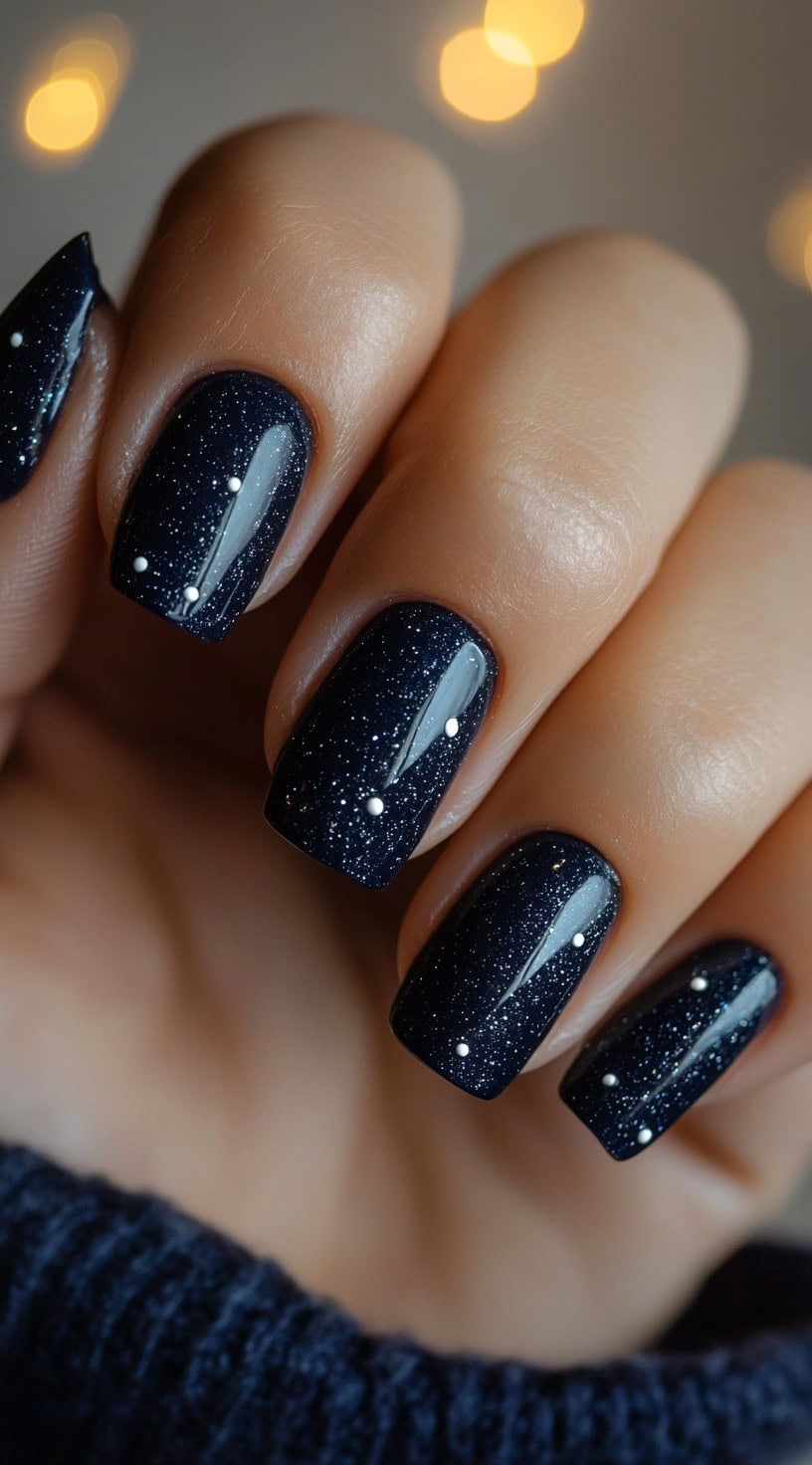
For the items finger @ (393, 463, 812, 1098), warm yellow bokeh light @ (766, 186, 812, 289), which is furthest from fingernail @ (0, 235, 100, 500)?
warm yellow bokeh light @ (766, 186, 812, 289)

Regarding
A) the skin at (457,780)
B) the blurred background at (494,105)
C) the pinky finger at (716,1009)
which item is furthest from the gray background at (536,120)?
the pinky finger at (716,1009)

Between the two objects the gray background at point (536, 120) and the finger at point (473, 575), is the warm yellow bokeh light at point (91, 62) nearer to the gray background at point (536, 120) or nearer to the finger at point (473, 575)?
the gray background at point (536, 120)

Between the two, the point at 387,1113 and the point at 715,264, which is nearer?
the point at 387,1113

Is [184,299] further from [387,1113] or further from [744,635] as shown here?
[387,1113]

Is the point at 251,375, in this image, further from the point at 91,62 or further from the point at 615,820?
the point at 91,62

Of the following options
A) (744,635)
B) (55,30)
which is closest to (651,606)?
(744,635)
